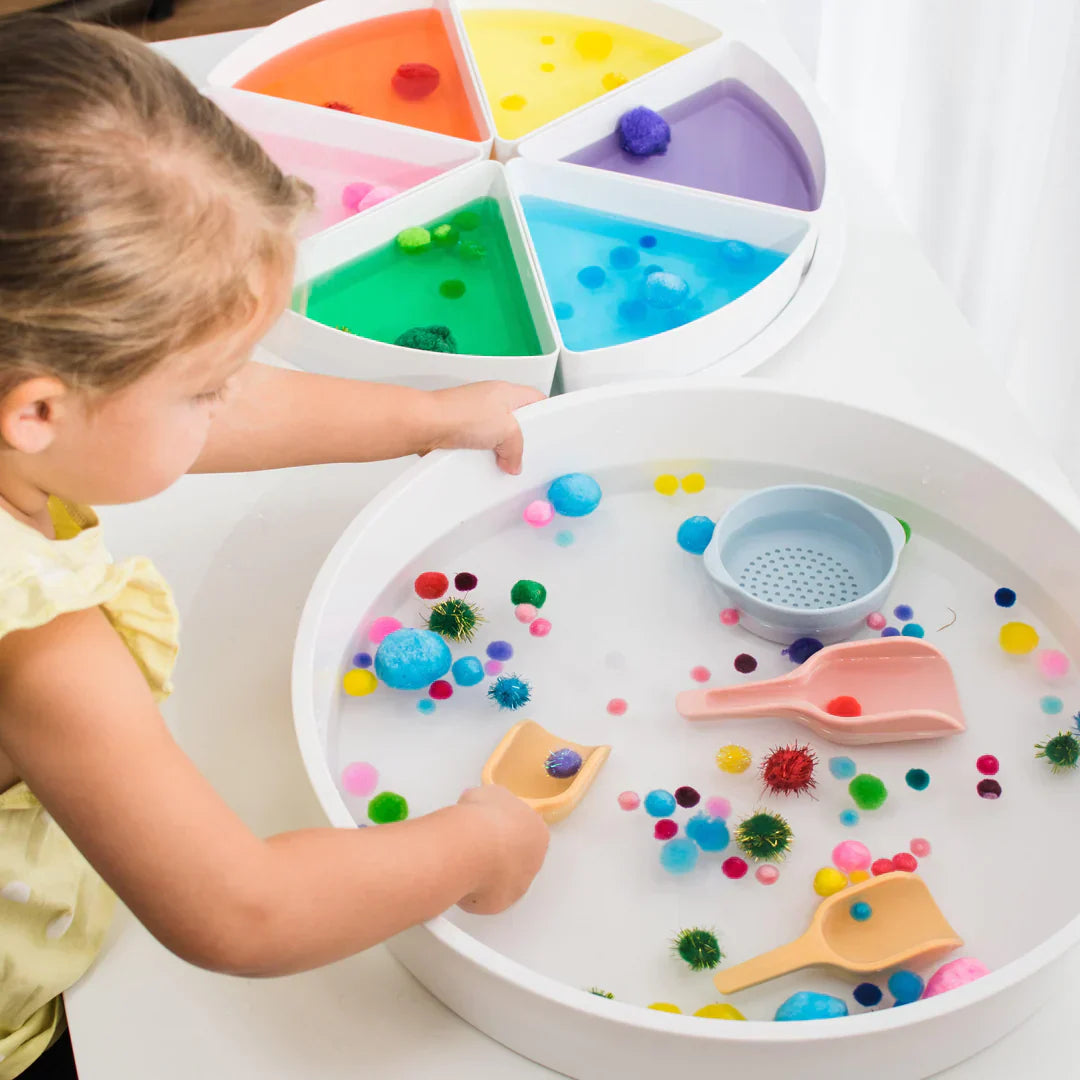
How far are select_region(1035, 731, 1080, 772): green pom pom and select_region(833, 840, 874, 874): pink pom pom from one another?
0.12 m

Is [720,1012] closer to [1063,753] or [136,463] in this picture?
[1063,753]

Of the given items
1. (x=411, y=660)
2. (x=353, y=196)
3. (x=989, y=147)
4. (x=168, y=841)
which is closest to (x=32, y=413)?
(x=168, y=841)

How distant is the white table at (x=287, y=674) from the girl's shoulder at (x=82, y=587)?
100mm

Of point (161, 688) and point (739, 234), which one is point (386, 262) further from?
point (161, 688)

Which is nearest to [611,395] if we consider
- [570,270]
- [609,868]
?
[570,270]

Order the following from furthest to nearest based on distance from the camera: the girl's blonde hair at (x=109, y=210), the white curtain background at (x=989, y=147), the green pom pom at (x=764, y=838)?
the white curtain background at (x=989, y=147) → the green pom pom at (x=764, y=838) → the girl's blonde hair at (x=109, y=210)

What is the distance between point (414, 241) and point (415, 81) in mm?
274

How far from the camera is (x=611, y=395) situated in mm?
826

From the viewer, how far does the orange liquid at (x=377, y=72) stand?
115 cm

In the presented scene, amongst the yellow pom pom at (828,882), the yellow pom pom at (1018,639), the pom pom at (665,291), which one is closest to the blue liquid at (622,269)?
the pom pom at (665,291)

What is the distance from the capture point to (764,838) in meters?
0.65

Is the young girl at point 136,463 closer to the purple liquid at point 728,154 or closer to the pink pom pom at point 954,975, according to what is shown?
the pink pom pom at point 954,975

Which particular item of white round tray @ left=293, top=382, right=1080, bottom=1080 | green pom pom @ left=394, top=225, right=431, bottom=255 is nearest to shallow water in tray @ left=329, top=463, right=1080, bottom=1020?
white round tray @ left=293, top=382, right=1080, bottom=1080

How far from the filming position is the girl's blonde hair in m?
0.44
